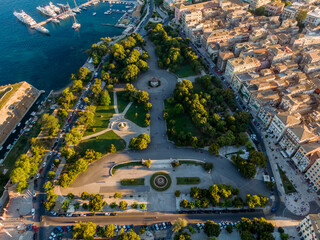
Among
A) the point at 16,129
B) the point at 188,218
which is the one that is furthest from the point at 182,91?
the point at 16,129

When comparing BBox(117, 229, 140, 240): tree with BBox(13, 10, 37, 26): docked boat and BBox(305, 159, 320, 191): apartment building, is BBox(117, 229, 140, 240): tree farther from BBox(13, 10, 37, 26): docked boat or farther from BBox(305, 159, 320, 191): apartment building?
BBox(13, 10, 37, 26): docked boat

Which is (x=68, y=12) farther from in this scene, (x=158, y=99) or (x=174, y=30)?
(x=158, y=99)

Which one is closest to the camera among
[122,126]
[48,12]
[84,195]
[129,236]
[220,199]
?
[129,236]

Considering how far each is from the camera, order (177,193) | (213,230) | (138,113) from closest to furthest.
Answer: (213,230), (177,193), (138,113)

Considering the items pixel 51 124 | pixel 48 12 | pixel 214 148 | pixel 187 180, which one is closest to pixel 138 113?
pixel 51 124

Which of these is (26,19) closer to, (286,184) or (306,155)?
(286,184)

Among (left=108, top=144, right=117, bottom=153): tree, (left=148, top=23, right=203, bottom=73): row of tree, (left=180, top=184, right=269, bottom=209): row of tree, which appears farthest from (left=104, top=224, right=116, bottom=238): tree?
(left=148, top=23, right=203, bottom=73): row of tree

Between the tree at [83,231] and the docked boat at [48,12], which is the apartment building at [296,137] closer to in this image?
the tree at [83,231]
